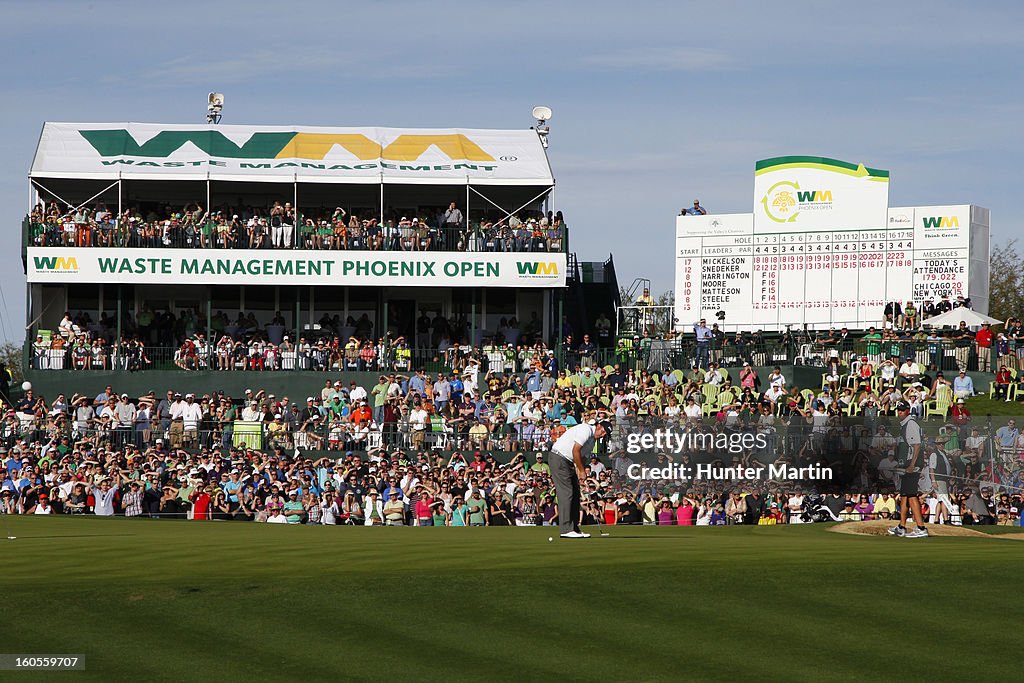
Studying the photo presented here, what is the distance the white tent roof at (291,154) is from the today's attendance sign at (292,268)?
247 cm

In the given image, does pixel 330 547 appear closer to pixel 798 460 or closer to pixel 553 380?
pixel 798 460

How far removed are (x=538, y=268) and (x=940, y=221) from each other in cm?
1198

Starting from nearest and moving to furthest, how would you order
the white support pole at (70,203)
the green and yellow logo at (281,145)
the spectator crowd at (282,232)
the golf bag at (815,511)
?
the golf bag at (815,511) < the spectator crowd at (282,232) < the white support pole at (70,203) < the green and yellow logo at (281,145)

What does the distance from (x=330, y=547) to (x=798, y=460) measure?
12151 mm

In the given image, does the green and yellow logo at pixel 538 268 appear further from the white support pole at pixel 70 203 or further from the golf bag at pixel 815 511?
the golf bag at pixel 815 511

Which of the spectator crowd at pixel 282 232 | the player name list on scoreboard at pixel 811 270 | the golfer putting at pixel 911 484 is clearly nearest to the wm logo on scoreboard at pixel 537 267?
the spectator crowd at pixel 282 232

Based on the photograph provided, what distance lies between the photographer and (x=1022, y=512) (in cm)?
2262

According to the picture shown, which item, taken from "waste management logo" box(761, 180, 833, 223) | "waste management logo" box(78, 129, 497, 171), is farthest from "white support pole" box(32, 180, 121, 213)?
"waste management logo" box(761, 180, 833, 223)

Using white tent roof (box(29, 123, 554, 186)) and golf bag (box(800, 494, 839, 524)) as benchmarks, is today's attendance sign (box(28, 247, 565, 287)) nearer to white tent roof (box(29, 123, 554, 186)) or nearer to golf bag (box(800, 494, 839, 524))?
white tent roof (box(29, 123, 554, 186))

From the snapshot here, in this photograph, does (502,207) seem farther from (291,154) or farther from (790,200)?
(790,200)

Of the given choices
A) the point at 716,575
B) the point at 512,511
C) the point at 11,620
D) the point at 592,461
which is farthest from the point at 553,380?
the point at 11,620

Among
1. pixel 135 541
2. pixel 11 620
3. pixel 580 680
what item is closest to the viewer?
pixel 580 680

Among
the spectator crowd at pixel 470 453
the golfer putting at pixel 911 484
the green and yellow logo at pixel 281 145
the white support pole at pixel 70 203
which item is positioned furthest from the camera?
the green and yellow logo at pixel 281 145

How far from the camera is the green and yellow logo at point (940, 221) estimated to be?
134 ft
